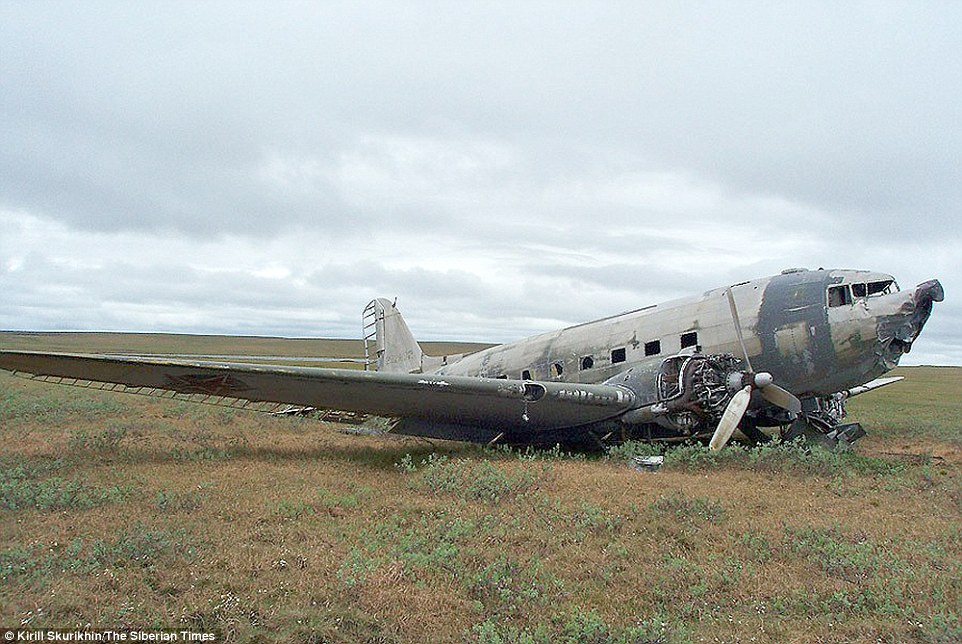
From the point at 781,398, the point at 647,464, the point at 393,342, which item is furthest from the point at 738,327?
the point at 393,342

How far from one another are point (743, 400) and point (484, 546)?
25.3 feet

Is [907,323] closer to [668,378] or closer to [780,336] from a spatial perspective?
[780,336]

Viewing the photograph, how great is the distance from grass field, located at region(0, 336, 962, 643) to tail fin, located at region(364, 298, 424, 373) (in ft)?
29.7

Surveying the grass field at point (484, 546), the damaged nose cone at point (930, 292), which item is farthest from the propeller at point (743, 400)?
the damaged nose cone at point (930, 292)

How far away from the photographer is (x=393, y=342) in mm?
21750

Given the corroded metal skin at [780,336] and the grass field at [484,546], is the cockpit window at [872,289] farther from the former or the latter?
the grass field at [484,546]

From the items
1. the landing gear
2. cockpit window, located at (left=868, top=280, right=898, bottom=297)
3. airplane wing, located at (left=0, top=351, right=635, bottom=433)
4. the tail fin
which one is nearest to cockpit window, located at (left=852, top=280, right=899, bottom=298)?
cockpit window, located at (left=868, top=280, right=898, bottom=297)

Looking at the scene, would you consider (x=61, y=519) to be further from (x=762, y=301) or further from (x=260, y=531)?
(x=762, y=301)

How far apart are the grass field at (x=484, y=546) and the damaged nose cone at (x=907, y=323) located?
238 cm

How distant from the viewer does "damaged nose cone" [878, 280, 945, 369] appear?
1277 cm

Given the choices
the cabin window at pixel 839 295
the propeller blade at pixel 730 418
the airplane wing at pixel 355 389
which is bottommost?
the propeller blade at pixel 730 418

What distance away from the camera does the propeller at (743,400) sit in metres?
12.1

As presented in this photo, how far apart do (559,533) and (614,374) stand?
8221 mm

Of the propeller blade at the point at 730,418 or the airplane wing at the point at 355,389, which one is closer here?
the airplane wing at the point at 355,389
